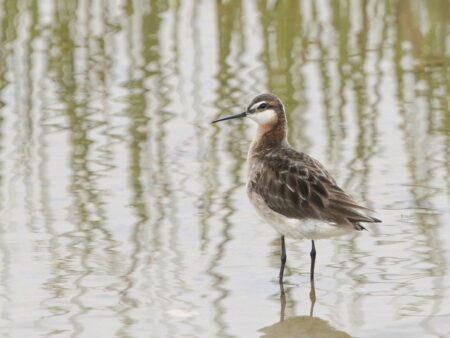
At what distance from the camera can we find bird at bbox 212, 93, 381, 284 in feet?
28.6

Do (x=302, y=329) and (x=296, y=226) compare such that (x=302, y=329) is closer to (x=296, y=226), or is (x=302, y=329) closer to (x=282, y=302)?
(x=282, y=302)

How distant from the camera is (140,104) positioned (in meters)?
13.3

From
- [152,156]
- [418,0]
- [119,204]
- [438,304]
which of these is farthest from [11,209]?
[418,0]

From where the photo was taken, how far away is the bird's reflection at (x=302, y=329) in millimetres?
8055

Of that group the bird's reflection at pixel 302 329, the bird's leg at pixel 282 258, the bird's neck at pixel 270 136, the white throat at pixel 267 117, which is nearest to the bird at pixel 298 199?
the bird's leg at pixel 282 258

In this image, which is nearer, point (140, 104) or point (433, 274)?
point (433, 274)

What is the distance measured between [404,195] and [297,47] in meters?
4.78

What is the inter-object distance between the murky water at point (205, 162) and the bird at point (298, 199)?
37 centimetres

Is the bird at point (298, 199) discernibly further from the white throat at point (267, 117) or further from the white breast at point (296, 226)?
the white throat at point (267, 117)

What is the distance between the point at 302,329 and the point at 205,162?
11.9ft

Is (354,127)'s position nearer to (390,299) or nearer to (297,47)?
(297,47)

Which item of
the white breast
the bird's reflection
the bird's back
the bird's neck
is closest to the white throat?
the bird's neck

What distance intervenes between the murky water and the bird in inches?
14.7

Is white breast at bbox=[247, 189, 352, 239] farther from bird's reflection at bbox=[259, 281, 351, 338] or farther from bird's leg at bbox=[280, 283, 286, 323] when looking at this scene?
bird's reflection at bbox=[259, 281, 351, 338]
